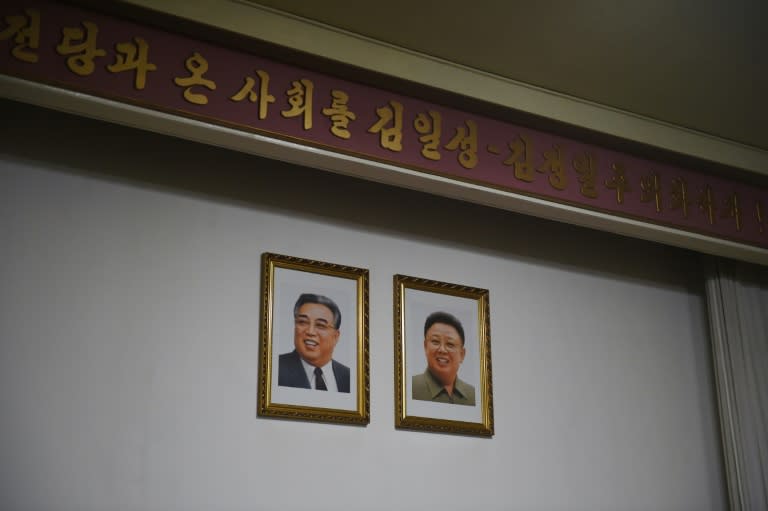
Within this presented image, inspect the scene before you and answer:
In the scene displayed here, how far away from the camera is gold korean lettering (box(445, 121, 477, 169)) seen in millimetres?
4571

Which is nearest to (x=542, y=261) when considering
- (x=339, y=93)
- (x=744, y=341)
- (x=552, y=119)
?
(x=552, y=119)

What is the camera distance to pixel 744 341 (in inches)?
223

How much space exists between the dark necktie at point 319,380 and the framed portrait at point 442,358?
41cm

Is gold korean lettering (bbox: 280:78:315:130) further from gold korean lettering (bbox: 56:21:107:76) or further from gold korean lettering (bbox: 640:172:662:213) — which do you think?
gold korean lettering (bbox: 640:172:662:213)

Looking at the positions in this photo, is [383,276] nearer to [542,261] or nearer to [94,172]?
[542,261]

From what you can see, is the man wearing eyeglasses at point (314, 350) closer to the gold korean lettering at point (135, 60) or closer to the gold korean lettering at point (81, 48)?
the gold korean lettering at point (135, 60)

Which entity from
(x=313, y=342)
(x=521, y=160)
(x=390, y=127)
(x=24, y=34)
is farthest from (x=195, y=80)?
(x=521, y=160)

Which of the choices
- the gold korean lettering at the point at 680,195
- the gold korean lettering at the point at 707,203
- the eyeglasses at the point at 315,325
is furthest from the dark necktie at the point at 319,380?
the gold korean lettering at the point at 707,203

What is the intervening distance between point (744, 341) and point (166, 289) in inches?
135

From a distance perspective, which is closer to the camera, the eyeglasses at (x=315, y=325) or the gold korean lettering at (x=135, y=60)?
the gold korean lettering at (x=135, y=60)

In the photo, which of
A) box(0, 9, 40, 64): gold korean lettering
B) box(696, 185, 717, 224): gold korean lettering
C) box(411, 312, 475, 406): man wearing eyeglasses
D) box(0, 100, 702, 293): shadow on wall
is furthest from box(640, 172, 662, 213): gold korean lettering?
box(0, 9, 40, 64): gold korean lettering

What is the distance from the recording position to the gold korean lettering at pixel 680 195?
17.1 feet

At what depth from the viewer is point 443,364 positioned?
16.0ft

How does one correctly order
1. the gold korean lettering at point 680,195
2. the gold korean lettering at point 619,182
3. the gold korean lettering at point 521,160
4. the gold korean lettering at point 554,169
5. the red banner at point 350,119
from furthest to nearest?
1. the gold korean lettering at point 680,195
2. the gold korean lettering at point 619,182
3. the gold korean lettering at point 554,169
4. the gold korean lettering at point 521,160
5. the red banner at point 350,119
